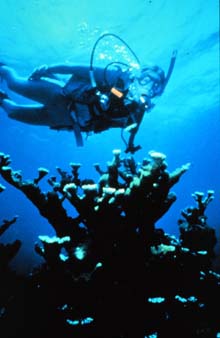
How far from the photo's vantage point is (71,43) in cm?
1686

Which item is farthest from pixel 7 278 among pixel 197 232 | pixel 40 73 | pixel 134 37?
pixel 134 37

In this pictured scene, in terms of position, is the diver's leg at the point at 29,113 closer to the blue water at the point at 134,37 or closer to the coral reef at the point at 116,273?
the coral reef at the point at 116,273

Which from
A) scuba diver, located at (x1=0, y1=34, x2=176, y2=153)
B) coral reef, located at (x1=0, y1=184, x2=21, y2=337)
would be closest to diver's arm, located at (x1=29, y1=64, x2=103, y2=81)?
scuba diver, located at (x1=0, y1=34, x2=176, y2=153)

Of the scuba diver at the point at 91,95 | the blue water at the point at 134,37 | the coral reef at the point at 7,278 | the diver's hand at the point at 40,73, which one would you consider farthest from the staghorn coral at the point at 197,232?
the blue water at the point at 134,37

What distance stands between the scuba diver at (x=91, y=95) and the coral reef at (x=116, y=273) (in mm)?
1983

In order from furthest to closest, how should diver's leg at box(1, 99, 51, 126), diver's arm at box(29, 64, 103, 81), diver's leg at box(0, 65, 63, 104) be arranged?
diver's leg at box(1, 99, 51, 126), diver's leg at box(0, 65, 63, 104), diver's arm at box(29, 64, 103, 81)

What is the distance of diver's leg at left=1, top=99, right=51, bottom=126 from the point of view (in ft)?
24.6

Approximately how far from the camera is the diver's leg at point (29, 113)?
748 centimetres

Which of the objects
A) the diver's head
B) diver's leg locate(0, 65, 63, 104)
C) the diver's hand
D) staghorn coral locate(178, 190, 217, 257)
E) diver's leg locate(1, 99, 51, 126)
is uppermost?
the diver's head

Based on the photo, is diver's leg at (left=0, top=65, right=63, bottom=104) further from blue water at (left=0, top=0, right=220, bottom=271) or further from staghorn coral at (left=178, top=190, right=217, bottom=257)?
blue water at (left=0, top=0, right=220, bottom=271)

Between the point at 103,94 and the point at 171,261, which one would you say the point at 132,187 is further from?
the point at 103,94

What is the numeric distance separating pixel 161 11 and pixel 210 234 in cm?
1280

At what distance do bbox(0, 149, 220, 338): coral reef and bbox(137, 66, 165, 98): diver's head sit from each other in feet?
11.1

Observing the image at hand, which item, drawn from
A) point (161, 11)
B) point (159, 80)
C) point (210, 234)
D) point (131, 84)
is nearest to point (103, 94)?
point (131, 84)
